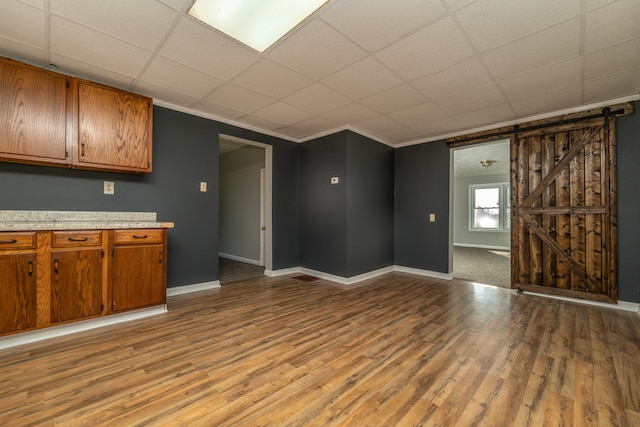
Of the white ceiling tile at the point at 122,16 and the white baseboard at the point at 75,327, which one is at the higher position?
the white ceiling tile at the point at 122,16

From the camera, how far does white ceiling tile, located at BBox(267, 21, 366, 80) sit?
2117 millimetres

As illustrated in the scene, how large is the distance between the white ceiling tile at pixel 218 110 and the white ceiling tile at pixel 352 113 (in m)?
1.29

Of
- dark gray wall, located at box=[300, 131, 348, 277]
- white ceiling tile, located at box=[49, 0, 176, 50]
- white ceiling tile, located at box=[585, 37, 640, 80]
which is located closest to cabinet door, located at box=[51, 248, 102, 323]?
white ceiling tile, located at box=[49, 0, 176, 50]

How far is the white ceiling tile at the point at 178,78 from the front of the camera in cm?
258

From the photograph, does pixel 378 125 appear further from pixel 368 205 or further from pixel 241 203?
pixel 241 203

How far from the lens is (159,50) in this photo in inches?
92.5

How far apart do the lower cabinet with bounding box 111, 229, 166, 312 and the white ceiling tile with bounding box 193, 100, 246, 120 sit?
1.75 metres

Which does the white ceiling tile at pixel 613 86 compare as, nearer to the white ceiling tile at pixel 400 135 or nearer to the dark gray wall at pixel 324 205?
the white ceiling tile at pixel 400 135

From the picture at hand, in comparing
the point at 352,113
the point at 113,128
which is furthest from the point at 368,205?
the point at 113,128

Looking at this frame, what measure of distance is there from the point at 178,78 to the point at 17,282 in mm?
2300

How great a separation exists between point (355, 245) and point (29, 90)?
13.5 feet

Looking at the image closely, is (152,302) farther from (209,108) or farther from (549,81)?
(549,81)

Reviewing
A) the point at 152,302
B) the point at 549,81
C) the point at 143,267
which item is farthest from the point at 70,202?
the point at 549,81

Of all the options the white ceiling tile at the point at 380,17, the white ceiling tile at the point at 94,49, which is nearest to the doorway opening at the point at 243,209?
the white ceiling tile at the point at 94,49
